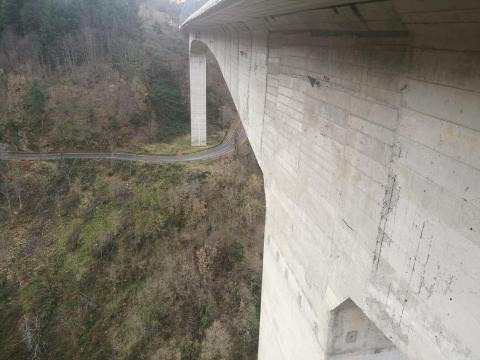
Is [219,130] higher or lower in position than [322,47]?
lower

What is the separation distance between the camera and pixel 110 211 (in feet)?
81.7

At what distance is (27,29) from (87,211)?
74.3ft

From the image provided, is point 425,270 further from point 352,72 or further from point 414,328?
point 352,72

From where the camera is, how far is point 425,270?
3172 millimetres

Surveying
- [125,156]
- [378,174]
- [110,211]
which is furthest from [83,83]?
[378,174]

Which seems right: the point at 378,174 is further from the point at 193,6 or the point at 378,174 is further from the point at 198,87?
the point at 198,87

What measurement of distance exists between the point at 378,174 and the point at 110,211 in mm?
23846

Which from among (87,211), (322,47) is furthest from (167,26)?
(322,47)

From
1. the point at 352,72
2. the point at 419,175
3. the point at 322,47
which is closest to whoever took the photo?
the point at 419,175

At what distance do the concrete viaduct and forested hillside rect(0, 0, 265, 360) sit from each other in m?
14.3

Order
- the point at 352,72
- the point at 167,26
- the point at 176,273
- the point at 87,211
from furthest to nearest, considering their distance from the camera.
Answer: the point at 167,26 < the point at 87,211 < the point at 176,273 < the point at 352,72

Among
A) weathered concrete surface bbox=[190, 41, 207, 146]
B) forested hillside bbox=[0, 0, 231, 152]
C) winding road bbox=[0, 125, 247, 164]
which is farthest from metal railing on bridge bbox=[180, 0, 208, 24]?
winding road bbox=[0, 125, 247, 164]

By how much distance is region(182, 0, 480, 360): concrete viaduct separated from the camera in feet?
8.89

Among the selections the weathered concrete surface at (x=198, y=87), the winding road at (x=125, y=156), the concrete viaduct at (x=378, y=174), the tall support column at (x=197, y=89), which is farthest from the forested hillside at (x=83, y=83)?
the concrete viaduct at (x=378, y=174)
